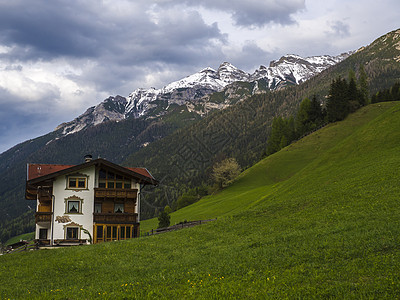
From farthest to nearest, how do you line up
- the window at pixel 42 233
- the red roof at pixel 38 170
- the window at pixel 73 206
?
1. the red roof at pixel 38 170
2. the window at pixel 42 233
3. the window at pixel 73 206

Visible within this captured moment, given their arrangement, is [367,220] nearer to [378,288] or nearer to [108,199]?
[378,288]

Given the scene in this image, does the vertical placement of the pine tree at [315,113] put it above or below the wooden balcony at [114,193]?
above

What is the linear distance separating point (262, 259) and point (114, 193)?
33.7m

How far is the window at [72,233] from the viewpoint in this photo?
50.7 meters

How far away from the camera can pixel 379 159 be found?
174 feet

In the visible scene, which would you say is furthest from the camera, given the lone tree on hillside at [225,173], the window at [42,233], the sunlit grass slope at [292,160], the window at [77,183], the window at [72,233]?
the lone tree on hillside at [225,173]

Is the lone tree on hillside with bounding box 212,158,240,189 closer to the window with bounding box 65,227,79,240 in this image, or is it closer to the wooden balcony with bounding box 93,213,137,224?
the wooden balcony with bounding box 93,213,137,224

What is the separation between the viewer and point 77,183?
5191cm

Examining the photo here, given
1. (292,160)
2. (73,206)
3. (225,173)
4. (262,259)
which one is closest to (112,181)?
(73,206)

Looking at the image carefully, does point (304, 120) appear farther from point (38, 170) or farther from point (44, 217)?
point (44, 217)

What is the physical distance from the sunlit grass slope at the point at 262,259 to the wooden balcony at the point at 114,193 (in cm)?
1695

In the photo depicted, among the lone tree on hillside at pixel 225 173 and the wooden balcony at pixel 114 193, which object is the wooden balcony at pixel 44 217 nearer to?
the wooden balcony at pixel 114 193

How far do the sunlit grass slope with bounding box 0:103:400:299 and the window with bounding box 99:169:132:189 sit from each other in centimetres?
1950

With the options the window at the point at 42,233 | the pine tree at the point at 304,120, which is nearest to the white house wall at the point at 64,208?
the window at the point at 42,233
